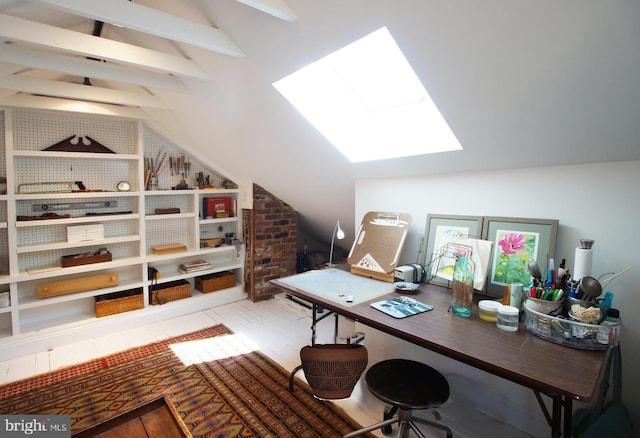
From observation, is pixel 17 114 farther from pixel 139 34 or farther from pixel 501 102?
pixel 501 102

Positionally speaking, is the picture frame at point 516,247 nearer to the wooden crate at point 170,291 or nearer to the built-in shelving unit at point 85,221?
the built-in shelving unit at point 85,221

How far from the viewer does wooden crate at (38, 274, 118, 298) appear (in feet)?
9.68

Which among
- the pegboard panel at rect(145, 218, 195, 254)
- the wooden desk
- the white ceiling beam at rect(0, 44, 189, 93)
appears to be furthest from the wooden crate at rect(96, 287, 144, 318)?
the wooden desk

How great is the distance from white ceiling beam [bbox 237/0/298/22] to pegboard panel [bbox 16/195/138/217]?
8.91ft

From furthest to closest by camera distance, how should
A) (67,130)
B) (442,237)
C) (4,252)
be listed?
(67,130) → (4,252) → (442,237)

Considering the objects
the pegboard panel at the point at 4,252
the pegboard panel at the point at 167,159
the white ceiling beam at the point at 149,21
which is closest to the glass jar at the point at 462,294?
the white ceiling beam at the point at 149,21

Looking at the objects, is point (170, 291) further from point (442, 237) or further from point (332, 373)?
point (442, 237)

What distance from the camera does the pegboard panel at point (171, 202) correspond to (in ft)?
11.9

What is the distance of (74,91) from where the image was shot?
258 centimetres

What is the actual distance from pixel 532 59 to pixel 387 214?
1.33 meters

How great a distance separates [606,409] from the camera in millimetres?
1415

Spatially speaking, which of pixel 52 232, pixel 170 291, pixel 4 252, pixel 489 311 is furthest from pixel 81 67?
pixel 489 311

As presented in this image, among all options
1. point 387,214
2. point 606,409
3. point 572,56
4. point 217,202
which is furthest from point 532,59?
point 217,202

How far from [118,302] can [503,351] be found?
11.1ft
